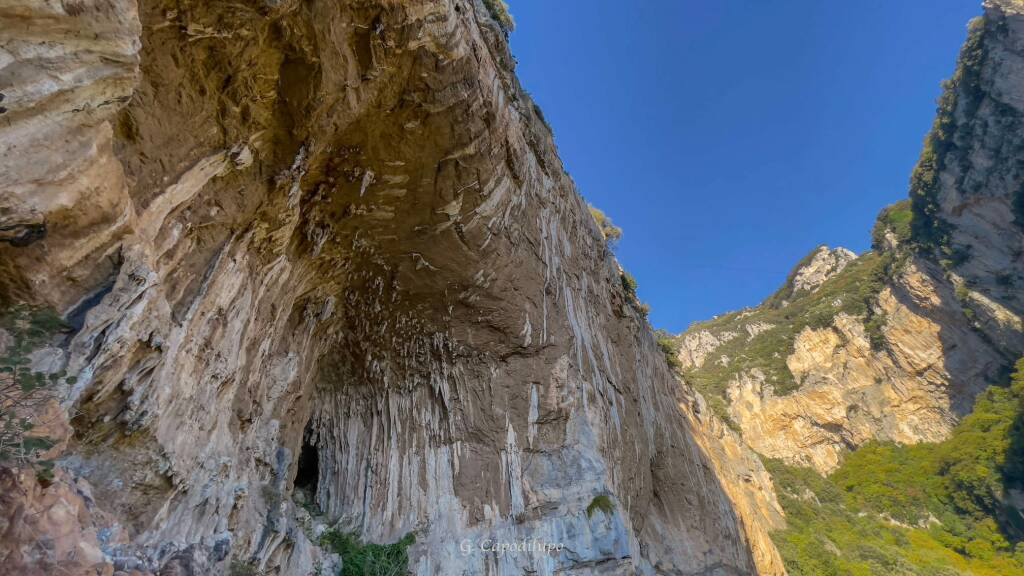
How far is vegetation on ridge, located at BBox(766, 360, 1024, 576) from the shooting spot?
33.8 m

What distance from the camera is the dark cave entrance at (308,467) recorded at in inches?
400

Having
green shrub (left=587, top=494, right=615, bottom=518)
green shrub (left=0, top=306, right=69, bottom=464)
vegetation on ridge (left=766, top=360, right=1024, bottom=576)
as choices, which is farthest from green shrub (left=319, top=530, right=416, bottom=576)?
vegetation on ridge (left=766, top=360, right=1024, bottom=576)

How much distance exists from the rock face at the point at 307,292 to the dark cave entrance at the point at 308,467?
6 cm

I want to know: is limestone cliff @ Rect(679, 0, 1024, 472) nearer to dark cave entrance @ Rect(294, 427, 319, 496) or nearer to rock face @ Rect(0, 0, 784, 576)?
rock face @ Rect(0, 0, 784, 576)

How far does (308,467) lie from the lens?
10.6 meters

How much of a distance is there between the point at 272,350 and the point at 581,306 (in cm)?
682

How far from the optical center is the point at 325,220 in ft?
25.5

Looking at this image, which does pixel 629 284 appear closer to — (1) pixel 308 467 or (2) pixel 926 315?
(1) pixel 308 467

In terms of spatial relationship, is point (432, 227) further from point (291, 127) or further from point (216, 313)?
point (216, 313)

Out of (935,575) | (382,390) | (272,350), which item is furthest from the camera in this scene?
(935,575)

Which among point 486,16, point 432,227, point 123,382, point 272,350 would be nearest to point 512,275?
point 432,227

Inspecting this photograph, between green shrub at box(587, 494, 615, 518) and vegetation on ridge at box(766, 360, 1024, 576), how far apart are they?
29.4 meters

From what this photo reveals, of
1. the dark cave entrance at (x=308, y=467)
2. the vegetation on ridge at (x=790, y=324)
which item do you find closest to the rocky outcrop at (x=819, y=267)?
the vegetation on ridge at (x=790, y=324)

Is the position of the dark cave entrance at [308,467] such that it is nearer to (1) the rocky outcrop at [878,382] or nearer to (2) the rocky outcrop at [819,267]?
(1) the rocky outcrop at [878,382]
